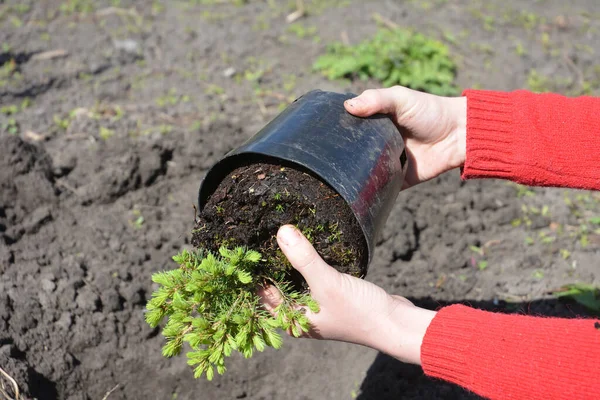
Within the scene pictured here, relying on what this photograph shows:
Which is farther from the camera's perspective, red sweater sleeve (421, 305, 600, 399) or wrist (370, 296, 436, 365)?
wrist (370, 296, 436, 365)

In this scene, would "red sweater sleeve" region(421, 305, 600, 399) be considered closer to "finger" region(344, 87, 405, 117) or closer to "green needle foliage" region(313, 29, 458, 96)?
"finger" region(344, 87, 405, 117)

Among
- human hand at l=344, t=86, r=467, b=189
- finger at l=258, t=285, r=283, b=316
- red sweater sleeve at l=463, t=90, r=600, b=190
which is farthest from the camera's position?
human hand at l=344, t=86, r=467, b=189

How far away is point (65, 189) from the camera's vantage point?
3602 mm

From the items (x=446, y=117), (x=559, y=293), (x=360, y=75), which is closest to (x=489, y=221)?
(x=559, y=293)

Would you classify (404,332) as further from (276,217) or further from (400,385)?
(400,385)

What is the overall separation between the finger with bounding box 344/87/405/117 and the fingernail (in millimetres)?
649

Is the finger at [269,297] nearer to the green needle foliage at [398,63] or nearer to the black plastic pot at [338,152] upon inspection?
the black plastic pot at [338,152]

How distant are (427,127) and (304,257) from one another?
1.17 metres

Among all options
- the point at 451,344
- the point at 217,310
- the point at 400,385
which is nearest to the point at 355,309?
the point at 451,344

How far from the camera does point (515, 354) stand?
188 cm

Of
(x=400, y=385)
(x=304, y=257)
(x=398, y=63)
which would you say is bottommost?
(x=400, y=385)

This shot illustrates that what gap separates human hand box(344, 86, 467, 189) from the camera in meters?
2.68

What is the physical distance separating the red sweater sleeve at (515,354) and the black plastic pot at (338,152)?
1.50 feet

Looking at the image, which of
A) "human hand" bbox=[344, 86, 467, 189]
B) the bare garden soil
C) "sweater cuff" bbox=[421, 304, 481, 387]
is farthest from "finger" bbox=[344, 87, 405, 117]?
"sweater cuff" bbox=[421, 304, 481, 387]
